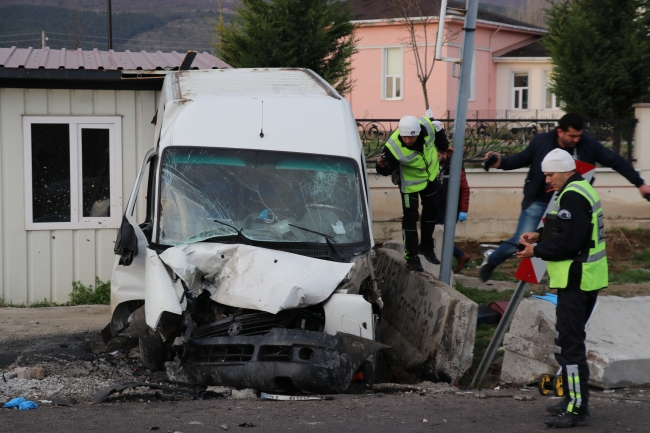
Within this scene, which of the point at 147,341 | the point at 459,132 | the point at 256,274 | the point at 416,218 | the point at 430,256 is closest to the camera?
the point at 256,274

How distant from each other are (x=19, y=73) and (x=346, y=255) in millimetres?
4925

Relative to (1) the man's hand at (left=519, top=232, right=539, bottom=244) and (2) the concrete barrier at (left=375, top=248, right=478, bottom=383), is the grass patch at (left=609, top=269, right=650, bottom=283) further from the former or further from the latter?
(1) the man's hand at (left=519, top=232, right=539, bottom=244)

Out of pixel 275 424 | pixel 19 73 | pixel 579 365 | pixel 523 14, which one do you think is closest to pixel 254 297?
pixel 275 424

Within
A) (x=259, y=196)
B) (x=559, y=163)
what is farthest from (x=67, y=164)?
(x=559, y=163)

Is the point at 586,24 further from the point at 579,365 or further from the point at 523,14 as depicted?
the point at 523,14

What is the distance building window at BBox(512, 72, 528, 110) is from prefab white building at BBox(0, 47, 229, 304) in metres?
25.7

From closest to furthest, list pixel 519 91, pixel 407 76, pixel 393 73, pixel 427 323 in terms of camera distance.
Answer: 1. pixel 427 323
2. pixel 407 76
3. pixel 393 73
4. pixel 519 91

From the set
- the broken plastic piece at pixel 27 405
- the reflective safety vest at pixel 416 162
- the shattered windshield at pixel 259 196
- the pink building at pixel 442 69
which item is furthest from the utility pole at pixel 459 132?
the pink building at pixel 442 69

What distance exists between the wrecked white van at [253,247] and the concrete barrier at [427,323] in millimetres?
651

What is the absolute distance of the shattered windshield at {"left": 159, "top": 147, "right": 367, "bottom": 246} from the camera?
21.6 feet

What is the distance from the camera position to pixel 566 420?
5.18m

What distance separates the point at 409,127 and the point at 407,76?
23291 millimetres

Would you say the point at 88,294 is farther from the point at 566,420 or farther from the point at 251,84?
the point at 566,420

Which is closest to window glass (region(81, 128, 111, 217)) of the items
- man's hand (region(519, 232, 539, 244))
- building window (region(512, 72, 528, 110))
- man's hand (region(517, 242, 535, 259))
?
man's hand (region(519, 232, 539, 244))
